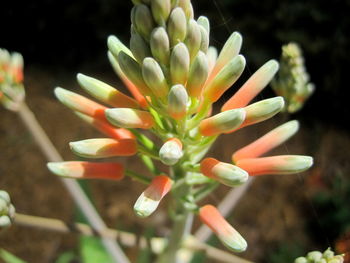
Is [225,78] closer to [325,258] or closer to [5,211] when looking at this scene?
[325,258]

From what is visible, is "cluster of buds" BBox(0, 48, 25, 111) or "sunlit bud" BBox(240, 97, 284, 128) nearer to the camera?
"sunlit bud" BBox(240, 97, 284, 128)

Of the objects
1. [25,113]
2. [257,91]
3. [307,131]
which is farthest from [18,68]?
[307,131]

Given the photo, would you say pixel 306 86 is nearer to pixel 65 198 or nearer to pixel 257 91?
pixel 257 91

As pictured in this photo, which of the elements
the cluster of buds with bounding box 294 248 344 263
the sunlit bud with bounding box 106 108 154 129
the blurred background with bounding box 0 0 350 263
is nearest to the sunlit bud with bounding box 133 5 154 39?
the sunlit bud with bounding box 106 108 154 129

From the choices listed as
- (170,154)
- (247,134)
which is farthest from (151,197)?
(247,134)

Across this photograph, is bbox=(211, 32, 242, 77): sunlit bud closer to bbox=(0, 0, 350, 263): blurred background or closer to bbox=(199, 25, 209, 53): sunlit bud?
bbox=(199, 25, 209, 53): sunlit bud

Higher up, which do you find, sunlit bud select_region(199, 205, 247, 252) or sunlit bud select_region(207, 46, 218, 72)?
sunlit bud select_region(207, 46, 218, 72)

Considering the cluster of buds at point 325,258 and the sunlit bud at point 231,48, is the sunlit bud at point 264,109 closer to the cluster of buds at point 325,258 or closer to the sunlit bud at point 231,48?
the sunlit bud at point 231,48
